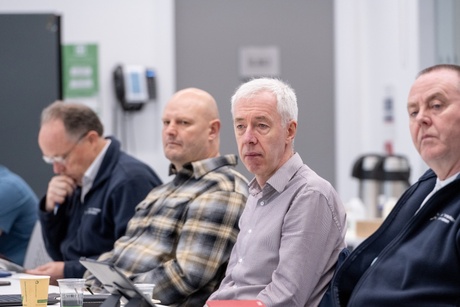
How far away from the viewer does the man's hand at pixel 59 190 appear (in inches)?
166

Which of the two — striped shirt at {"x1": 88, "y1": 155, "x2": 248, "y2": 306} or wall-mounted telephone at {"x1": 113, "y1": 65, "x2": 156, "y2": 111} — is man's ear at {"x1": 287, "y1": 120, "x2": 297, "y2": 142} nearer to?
striped shirt at {"x1": 88, "y1": 155, "x2": 248, "y2": 306}

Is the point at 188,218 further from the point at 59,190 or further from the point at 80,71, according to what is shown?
the point at 80,71

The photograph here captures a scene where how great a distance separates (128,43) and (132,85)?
354mm

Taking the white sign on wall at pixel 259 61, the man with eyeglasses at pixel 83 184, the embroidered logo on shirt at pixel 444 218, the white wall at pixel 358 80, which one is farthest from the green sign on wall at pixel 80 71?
the embroidered logo on shirt at pixel 444 218

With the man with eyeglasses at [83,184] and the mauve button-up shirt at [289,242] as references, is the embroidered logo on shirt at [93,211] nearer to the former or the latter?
the man with eyeglasses at [83,184]

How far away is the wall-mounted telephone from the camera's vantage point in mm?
6590

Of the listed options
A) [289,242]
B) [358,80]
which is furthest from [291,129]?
[358,80]

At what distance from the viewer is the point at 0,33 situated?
18.6 ft

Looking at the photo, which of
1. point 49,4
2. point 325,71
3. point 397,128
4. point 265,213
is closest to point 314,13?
point 325,71

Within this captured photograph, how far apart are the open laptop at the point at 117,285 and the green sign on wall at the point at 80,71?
4.41 meters

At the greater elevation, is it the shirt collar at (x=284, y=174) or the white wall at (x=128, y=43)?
the white wall at (x=128, y=43)

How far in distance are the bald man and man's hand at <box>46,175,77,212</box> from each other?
0.66 metres

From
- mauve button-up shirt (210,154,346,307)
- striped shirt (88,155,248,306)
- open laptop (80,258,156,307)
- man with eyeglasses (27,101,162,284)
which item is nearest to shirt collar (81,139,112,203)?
man with eyeglasses (27,101,162,284)

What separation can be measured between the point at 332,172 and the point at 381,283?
4.88m
